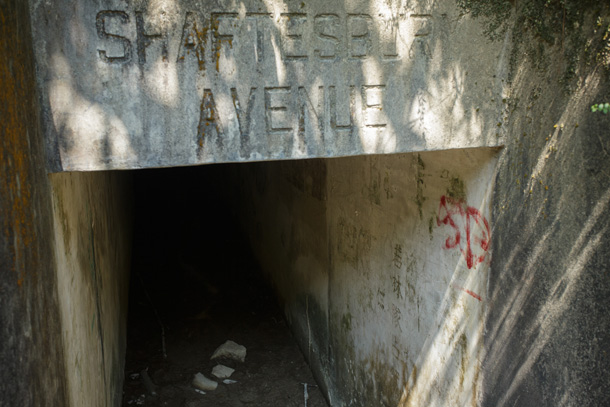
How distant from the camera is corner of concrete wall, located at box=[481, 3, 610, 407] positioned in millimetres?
2299

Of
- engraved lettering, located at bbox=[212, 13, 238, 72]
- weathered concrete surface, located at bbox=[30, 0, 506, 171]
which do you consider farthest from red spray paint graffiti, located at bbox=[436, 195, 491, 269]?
engraved lettering, located at bbox=[212, 13, 238, 72]

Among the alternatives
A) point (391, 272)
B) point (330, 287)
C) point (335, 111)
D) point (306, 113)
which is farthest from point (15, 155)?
point (330, 287)

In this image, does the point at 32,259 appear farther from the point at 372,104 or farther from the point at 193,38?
the point at 372,104

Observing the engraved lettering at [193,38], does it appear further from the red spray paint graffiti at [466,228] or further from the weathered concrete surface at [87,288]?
the red spray paint graffiti at [466,228]

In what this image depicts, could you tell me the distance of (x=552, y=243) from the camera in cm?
250

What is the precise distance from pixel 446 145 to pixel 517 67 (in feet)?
1.71

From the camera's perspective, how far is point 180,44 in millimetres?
2100

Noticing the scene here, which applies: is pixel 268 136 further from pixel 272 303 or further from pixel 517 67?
pixel 272 303

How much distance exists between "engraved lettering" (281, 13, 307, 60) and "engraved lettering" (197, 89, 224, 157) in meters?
0.39

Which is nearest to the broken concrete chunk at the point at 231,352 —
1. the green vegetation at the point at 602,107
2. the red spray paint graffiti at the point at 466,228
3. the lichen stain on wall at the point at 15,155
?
the red spray paint graffiti at the point at 466,228

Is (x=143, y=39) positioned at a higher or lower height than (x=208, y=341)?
higher

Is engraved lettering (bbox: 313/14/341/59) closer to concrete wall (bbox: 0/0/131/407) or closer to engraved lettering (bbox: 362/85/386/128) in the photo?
engraved lettering (bbox: 362/85/386/128)

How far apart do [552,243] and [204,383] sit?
13.2ft

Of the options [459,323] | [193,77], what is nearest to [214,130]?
[193,77]
